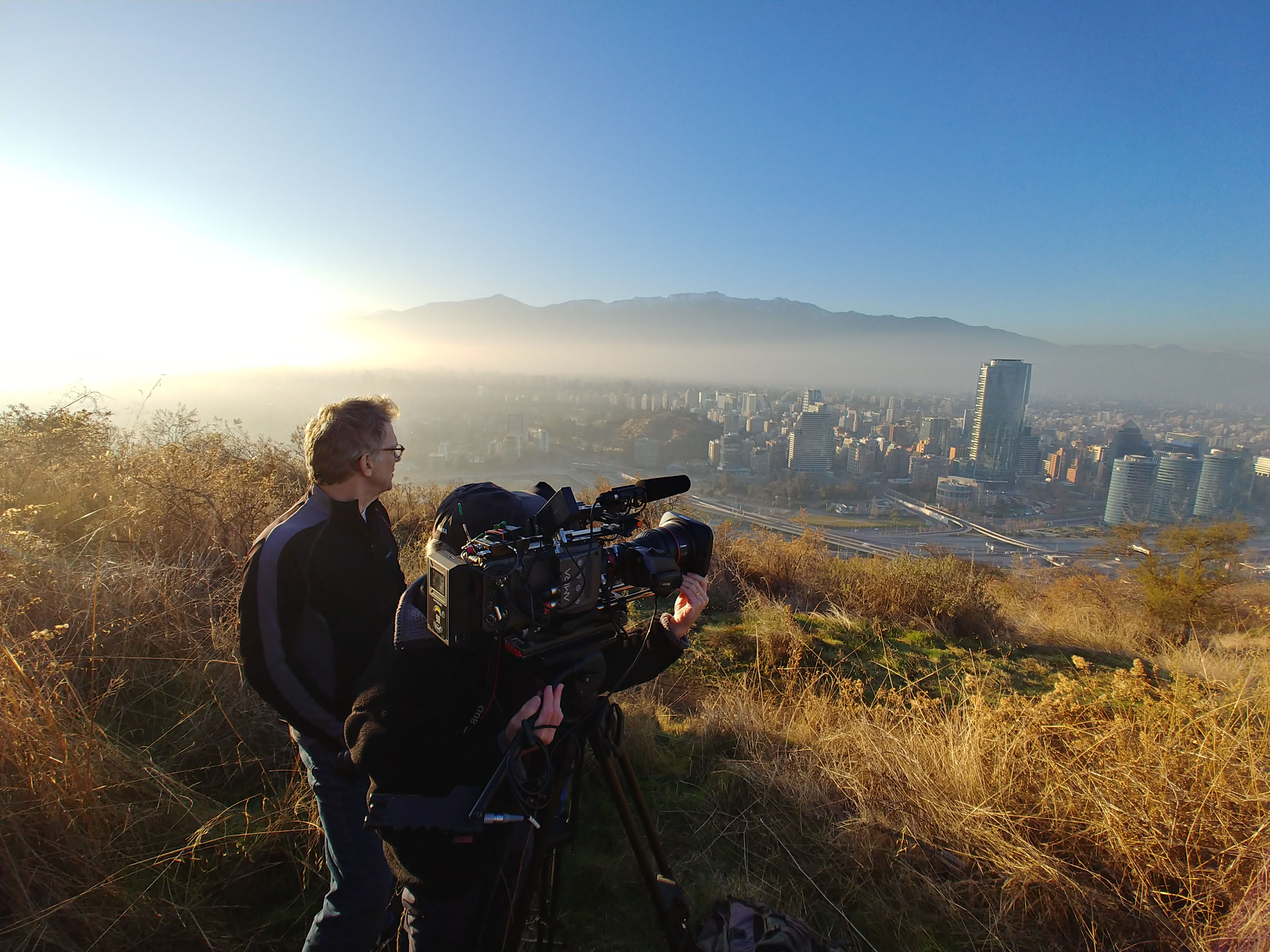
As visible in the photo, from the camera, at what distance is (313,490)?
5.57 ft

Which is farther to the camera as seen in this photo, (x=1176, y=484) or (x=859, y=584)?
(x=1176, y=484)

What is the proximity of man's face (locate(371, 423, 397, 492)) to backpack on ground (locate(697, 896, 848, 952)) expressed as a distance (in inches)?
73.5

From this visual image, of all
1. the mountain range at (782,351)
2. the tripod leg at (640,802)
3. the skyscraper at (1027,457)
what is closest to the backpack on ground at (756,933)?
the tripod leg at (640,802)

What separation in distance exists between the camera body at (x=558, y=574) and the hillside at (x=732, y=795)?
161 cm

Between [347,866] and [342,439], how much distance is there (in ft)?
4.31

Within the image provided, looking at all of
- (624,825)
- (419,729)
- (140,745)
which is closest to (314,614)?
(419,729)

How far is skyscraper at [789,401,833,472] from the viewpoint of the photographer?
22.5 metres

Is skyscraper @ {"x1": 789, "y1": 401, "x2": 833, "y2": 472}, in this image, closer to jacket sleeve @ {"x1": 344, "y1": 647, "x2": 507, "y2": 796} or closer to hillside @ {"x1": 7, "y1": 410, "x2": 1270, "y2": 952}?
hillside @ {"x1": 7, "y1": 410, "x2": 1270, "y2": 952}

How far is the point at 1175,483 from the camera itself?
22.4 m

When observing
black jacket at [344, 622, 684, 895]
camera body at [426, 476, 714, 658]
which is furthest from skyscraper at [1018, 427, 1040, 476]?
black jacket at [344, 622, 684, 895]

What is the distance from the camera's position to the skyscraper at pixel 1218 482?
22094 millimetres

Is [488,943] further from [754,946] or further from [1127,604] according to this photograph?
[1127,604]

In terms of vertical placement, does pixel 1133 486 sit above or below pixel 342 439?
below

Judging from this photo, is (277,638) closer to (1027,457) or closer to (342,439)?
(342,439)
